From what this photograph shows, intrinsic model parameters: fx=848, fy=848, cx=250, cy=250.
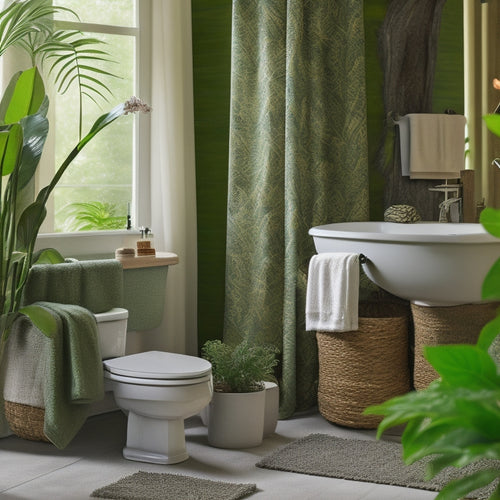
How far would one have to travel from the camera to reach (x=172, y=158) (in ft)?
13.2

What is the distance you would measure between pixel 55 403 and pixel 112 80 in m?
1.65

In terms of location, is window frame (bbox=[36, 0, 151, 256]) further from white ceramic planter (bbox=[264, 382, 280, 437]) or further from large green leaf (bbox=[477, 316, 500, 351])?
large green leaf (bbox=[477, 316, 500, 351])

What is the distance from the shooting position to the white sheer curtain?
4.02 metres

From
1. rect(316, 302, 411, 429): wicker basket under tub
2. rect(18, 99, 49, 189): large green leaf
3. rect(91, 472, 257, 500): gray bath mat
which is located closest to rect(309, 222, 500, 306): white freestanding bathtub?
rect(316, 302, 411, 429): wicker basket under tub

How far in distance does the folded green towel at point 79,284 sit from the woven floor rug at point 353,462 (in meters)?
0.92

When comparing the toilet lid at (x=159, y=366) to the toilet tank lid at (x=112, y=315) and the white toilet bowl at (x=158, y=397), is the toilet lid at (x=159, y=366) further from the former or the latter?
the toilet tank lid at (x=112, y=315)

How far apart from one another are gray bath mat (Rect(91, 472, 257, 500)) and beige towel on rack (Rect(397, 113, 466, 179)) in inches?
68.1

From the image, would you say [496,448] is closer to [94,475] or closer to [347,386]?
[94,475]

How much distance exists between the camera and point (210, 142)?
13.9 feet

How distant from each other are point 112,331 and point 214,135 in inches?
50.3

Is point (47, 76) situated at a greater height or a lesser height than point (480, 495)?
greater

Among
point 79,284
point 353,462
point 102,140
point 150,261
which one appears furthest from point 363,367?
point 102,140

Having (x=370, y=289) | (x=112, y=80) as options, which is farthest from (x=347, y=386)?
(x=112, y=80)

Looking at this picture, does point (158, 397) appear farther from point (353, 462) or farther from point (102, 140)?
point (102, 140)
